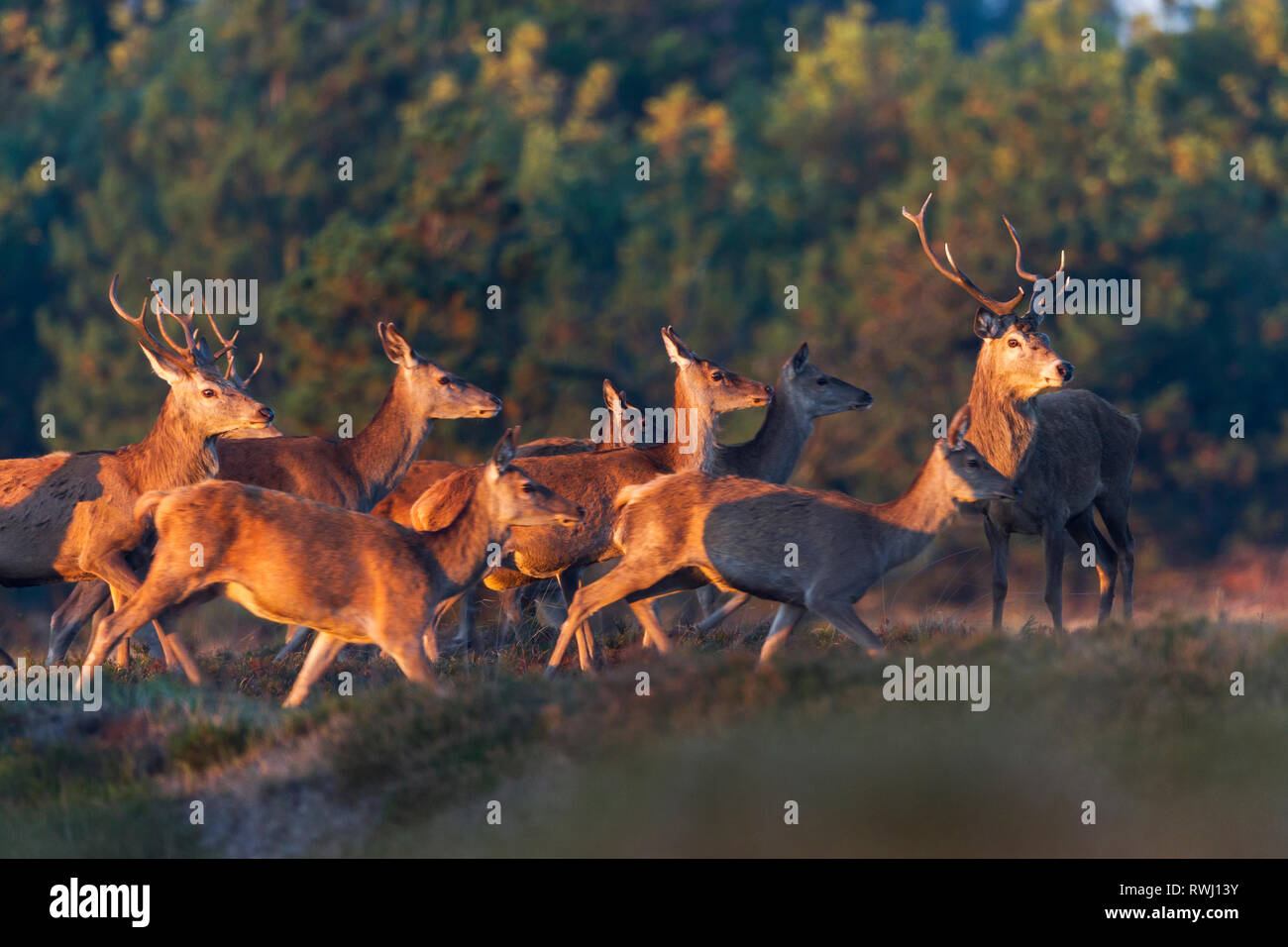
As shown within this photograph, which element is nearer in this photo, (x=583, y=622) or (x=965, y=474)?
(x=965, y=474)

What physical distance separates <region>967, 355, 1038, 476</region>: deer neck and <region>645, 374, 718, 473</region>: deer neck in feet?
6.22

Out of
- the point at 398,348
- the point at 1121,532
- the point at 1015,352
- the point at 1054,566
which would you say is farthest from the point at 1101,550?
the point at 398,348

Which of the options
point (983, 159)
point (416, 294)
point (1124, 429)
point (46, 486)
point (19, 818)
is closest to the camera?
point (19, 818)

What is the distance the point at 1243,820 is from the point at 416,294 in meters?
20.0

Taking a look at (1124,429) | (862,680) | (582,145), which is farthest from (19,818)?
(582,145)

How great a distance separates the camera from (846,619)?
10961mm

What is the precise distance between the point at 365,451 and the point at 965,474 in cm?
455

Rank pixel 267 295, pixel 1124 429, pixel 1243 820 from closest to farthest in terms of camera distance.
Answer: pixel 1243 820 → pixel 1124 429 → pixel 267 295

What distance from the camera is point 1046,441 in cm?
1351

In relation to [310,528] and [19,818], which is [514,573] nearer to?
[310,528]

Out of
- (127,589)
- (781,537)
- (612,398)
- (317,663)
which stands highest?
(612,398)

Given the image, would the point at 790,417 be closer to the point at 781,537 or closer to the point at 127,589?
the point at 781,537

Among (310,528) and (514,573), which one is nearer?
(310,528)

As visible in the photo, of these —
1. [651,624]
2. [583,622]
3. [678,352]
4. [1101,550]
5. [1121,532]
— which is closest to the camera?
[583,622]
